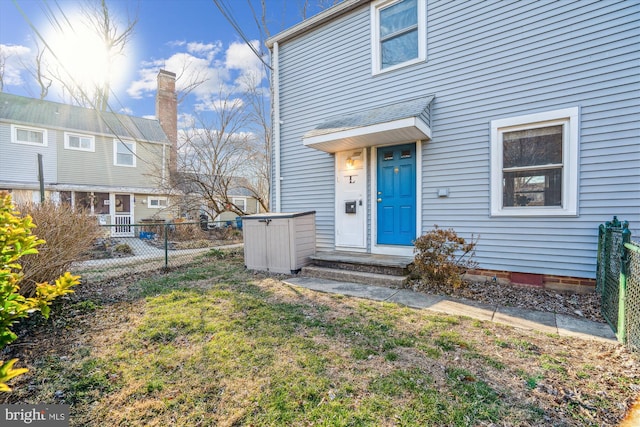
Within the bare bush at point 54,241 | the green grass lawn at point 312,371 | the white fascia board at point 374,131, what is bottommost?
the green grass lawn at point 312,371

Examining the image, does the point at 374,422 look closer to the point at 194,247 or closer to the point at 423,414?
the point at 423,414

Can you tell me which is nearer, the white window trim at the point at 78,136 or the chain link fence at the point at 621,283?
the chain link fence at the point at 621,283

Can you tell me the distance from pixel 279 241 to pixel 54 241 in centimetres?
326

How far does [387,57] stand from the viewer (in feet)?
18.8

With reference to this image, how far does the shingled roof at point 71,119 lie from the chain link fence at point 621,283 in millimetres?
14361

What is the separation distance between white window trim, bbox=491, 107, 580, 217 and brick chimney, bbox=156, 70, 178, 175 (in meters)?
16.1

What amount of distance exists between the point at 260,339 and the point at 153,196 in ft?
50.6

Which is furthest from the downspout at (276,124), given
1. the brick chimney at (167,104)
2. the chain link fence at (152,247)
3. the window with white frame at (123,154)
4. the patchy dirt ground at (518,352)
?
the brick chimney at (167,104)

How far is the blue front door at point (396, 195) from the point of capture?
5434 mm

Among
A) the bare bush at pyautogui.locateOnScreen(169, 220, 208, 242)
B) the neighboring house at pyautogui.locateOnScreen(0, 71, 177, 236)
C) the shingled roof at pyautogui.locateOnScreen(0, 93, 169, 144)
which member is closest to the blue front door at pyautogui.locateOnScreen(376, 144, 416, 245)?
the bare bush at pyautogui.locateOnScreen(169, 220, 208, 242)

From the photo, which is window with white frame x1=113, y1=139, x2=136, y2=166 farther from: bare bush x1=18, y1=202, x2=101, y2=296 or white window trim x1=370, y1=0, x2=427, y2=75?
white window trim x1=370, y1=0, x2=427, y2=75

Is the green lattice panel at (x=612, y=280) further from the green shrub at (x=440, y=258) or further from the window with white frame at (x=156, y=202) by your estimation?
the window with white frame at (x=156, y=202)

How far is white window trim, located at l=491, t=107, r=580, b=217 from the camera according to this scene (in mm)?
4074

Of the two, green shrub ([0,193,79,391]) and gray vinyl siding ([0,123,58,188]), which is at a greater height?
gray vinyl siding ([0,123,58,188])
